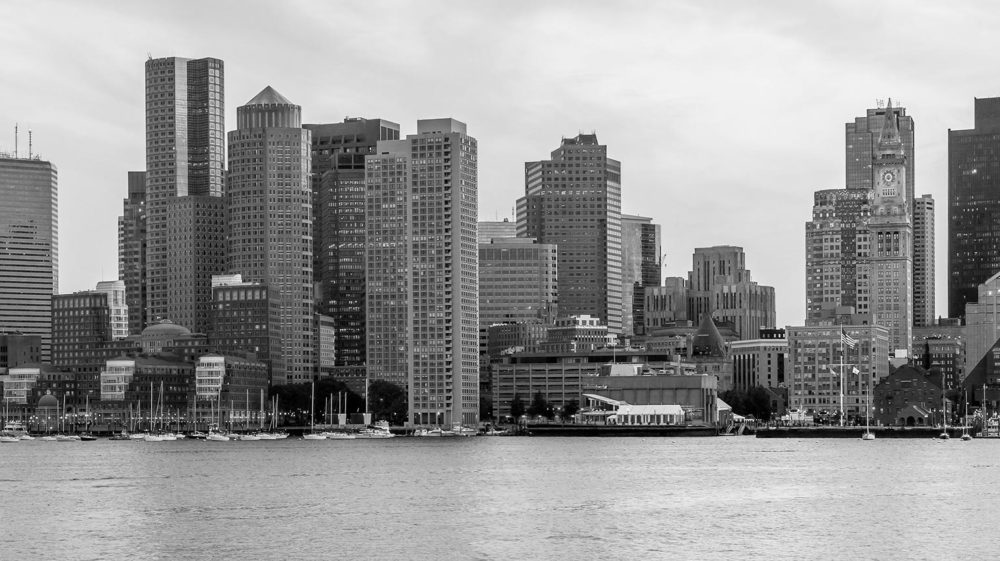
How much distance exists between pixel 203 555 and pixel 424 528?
1834 cm

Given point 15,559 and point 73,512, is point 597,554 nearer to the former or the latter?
point 15,559

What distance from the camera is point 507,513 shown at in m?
123

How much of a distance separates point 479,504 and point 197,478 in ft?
156

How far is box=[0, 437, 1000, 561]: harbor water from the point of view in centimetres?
10088

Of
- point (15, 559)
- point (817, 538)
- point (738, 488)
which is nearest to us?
point (15, 559)

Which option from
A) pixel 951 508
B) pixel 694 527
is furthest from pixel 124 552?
pixel 951 508

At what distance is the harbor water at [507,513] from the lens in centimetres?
10088

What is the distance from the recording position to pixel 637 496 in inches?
5458

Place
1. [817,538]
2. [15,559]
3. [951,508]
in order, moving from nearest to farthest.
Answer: [15,559] → [817,538] → [951,508]

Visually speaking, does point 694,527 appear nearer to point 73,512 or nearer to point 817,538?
point 817,538

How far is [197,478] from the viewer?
16925 cm

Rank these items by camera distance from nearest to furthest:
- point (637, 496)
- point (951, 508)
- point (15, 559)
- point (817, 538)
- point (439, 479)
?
point (15, 559)
point (817, 538)
point (951, 508)
point (637, 496)
point (439, 479)

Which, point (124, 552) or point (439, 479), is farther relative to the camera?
point (439, 479)

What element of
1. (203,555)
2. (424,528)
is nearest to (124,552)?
(203,555)
